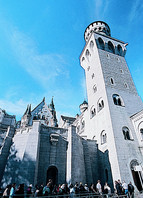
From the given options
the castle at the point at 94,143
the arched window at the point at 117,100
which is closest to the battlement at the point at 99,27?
the castle at the point at 94,143

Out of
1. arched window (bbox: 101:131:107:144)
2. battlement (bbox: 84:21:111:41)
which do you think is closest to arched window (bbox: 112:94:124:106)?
arched window (bbox: 101:131:107:144)

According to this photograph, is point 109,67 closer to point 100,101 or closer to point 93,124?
point 100,101

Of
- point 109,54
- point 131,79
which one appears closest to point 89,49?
point 109,54

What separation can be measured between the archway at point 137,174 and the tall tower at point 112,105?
29 centimetres

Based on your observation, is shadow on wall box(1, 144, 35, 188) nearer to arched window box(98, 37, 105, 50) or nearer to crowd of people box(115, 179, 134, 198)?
crowd of people box(115, 179, 134, 198)

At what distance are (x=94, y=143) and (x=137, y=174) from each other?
7.16 m

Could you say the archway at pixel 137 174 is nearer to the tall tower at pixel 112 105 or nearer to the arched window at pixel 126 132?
the tall tower at pixel 112 105

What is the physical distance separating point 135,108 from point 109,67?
10.2 m

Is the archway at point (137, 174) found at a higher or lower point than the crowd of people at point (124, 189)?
higher

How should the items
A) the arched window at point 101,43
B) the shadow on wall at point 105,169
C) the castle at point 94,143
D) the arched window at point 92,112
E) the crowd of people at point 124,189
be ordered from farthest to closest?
the arched window at point 101,43, the arched window at point 92,112, the shadow on wall at point 105,169, the castle at point 94,143, the crowd of people at point 124,189

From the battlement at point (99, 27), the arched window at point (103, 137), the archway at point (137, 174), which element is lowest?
the archway at point (137, 174)

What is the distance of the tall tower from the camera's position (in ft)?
57.0

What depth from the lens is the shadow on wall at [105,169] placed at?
56.3 ft

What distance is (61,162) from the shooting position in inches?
619
